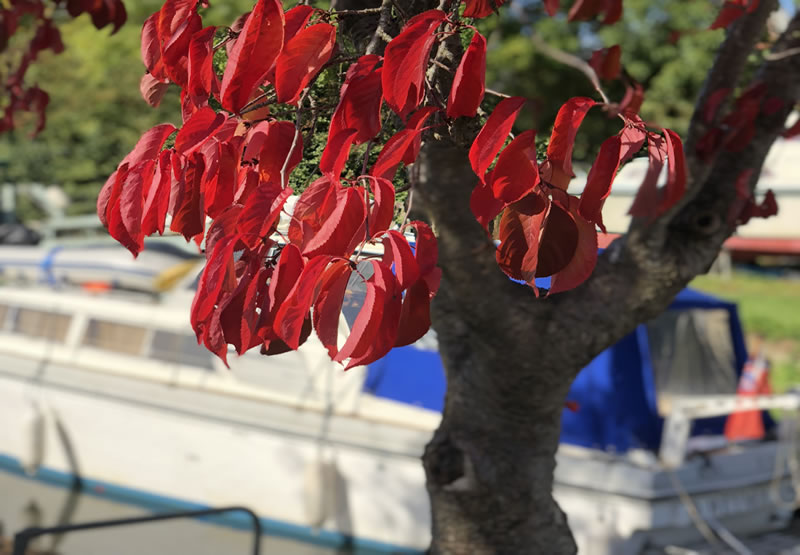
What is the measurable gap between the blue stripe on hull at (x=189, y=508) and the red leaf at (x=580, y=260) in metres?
5.45

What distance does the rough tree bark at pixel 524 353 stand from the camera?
2561 mm

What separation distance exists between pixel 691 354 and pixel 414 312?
597 centimetres

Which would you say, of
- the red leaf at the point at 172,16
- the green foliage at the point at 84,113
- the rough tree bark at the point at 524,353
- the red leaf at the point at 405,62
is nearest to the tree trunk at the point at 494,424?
the rough tree bark at the point at 524,353

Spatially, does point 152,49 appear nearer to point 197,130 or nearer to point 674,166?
point 197,130

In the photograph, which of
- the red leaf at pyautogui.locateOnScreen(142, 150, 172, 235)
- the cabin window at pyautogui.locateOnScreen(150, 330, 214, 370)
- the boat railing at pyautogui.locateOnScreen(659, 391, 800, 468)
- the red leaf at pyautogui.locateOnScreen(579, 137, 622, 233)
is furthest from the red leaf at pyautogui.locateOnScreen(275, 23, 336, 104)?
the cabin window at pyautogui.locateOnScreen(150, 330, 214, 370)

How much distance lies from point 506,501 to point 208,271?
1.55 m

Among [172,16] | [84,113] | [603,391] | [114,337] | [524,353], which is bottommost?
[84,113]

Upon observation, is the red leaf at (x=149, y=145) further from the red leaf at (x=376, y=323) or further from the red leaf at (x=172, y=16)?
the red leaf at (x=376, y=323)

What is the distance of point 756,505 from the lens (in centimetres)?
625

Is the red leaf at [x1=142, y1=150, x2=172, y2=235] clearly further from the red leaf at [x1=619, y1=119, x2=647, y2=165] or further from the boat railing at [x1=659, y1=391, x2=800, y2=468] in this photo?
the boat railing at [x1=659, y1=391, x2=800, y2=468]

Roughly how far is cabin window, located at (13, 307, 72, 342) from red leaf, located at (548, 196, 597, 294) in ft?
26.0

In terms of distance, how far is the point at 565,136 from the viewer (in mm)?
1328

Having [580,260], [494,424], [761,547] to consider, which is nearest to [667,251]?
[494,424]

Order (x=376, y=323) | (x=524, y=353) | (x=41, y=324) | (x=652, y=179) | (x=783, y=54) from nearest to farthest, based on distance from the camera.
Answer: (x=376, y=323), (x=652, y=179), (x=524, y=353), (x=783, y=54), (x=41, y=324)
